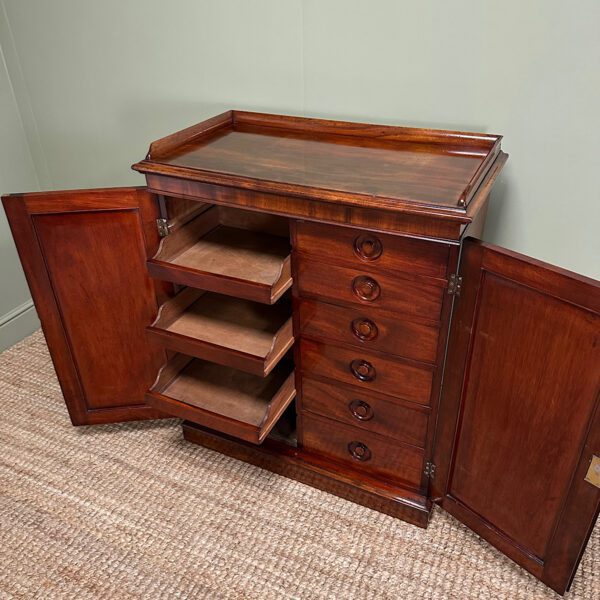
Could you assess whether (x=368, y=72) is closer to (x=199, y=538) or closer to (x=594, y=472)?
(x=594, y=472)

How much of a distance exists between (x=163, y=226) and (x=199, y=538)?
636 mm

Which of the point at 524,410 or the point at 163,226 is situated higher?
the point at 163,226

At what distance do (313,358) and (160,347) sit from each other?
15.3 inches

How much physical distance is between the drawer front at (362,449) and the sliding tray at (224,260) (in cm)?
33

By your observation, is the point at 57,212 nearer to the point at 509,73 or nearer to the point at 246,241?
the point at 246,241

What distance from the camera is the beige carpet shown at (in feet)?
3.60

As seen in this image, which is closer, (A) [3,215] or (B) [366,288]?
(B) [366,288]

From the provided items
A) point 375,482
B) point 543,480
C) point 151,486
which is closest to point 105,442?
point 151,486

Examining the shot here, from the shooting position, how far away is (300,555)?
115 centimetres

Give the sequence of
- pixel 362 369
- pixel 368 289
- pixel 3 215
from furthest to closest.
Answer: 1. pixel 3 215
2. pixel 362 369
3. pixel 368 289

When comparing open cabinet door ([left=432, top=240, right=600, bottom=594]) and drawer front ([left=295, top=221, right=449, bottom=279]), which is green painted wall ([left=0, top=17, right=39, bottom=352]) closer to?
drawer front ([left=295, top=221, right=449, bottom=279])

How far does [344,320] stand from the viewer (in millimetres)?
1046

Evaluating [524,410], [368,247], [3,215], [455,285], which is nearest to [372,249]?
[368,247]

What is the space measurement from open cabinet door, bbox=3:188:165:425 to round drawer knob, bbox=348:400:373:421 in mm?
464
